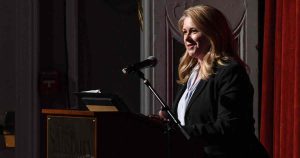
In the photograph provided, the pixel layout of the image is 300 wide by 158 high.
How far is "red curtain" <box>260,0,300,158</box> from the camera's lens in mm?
3205

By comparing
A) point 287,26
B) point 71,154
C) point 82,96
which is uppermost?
point 287,26

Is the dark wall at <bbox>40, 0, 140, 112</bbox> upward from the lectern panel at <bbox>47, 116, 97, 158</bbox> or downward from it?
upward

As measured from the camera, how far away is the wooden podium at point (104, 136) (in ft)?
6.35

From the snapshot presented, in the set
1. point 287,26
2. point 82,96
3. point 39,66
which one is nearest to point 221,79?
point 82,96

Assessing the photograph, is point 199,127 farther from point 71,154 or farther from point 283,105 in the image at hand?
point 283,105

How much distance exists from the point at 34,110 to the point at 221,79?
176 cm

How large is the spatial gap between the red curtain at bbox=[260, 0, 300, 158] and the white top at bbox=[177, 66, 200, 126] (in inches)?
38.2

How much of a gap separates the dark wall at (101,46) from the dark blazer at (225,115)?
170 cm

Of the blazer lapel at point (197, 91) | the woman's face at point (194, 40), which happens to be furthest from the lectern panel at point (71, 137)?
the woman's face at point (194, 40)

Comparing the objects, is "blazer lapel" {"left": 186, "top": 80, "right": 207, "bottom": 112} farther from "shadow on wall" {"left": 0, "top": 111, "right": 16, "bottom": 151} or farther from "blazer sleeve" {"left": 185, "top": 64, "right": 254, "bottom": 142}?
"shadow on wall" {"left": 0, "top": 111, "right": 16, "bottom": 151}

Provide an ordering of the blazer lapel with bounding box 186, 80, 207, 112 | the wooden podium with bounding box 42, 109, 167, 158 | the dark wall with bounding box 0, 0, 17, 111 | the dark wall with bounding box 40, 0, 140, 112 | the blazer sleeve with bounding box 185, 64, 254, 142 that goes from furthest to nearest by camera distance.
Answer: the dark wall with bounding box 40, 0, 140, 112, the dark wall with bounding box 0, 0, 17, 111, the blazer lapel with bounding box 186, 80, 207, 112, the blazer sleeve with bounding box 185, 64, 254, 142, the wooden podium with bounding box 42, 109, 167, 158

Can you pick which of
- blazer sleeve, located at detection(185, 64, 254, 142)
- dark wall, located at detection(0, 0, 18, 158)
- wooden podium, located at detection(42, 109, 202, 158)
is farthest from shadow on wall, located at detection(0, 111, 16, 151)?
blazer sleeve, located at detection(185, 64, 254, 142)

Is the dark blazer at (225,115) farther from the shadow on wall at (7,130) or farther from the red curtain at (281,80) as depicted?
the shadow on wall at (7,130)

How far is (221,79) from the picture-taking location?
2.18m
